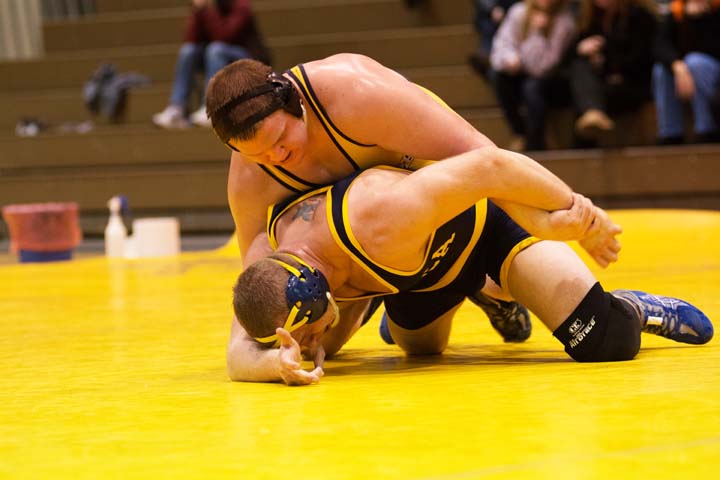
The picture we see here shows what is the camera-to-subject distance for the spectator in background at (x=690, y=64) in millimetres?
6738

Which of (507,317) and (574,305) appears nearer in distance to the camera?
(574,305)

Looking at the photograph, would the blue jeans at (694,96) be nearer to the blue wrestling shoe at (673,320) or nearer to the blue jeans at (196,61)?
the blue jeans at (196,61)

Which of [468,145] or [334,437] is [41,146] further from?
[334,437]

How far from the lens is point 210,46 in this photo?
8.29 m

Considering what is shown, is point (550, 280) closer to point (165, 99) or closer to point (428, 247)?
point (428, 247)

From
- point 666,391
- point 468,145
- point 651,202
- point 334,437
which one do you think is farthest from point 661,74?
point 334,437

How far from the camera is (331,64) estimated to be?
2.68 metres

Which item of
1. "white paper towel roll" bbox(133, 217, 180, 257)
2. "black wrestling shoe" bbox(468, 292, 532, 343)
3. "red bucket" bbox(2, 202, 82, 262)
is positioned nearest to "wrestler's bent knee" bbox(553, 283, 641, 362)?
"black wrestling shoe" bbox(468, 292, 532, 343)

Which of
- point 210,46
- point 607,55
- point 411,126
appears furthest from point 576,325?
point 210,46

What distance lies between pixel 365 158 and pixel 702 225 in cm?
375

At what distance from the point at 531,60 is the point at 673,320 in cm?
452

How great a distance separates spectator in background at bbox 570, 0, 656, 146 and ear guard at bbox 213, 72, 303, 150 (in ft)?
15.0

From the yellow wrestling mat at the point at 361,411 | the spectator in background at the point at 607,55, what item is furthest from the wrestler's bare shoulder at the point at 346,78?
the spectator in background at the point at 607,55

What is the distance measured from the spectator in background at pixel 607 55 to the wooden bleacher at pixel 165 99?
1.08ft
